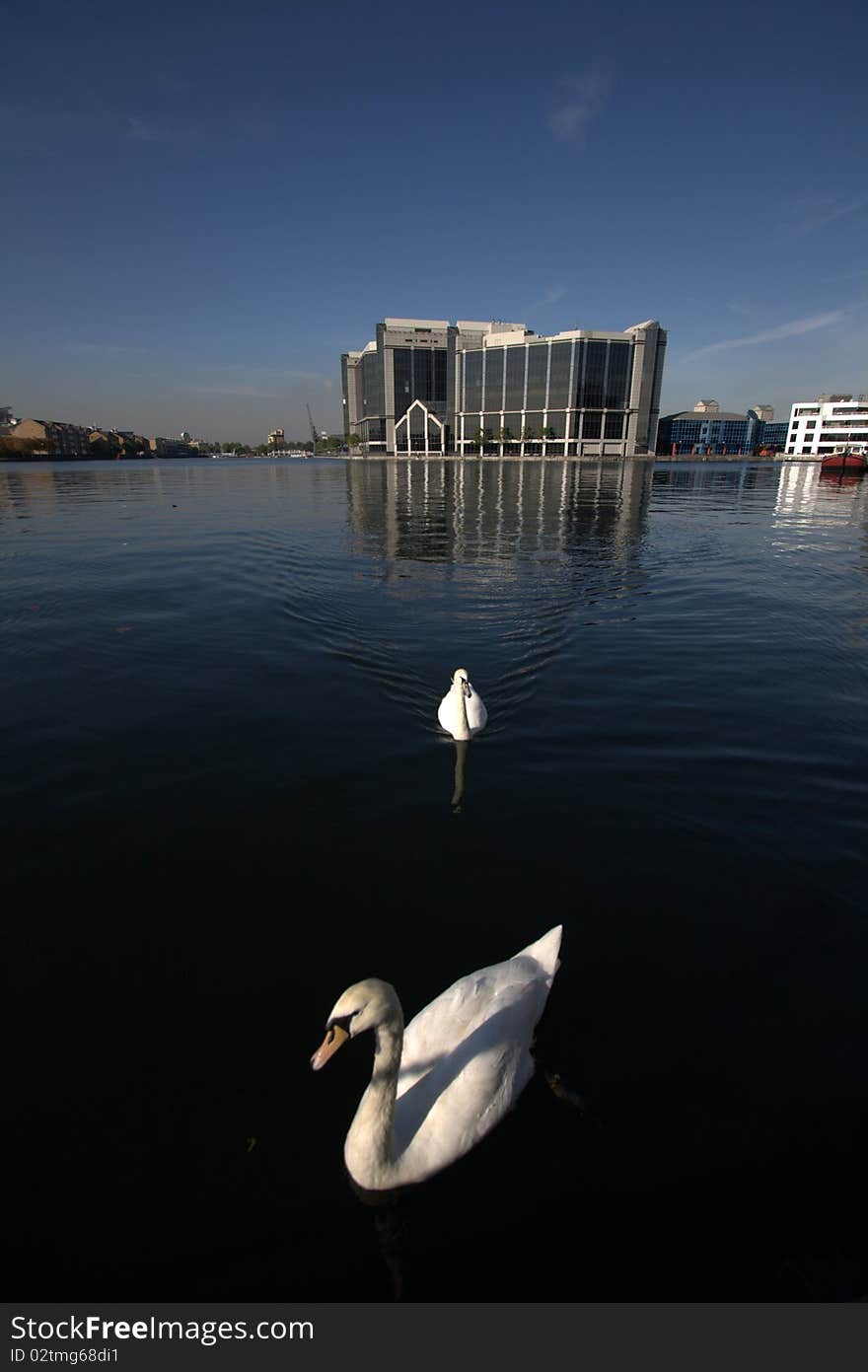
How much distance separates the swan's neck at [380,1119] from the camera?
4.16 meters

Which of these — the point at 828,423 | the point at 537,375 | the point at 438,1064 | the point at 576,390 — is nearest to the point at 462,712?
the point at 438,1064

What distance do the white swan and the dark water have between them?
0.36 m

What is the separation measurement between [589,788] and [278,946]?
5139 mm

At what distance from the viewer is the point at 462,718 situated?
10.6 meters

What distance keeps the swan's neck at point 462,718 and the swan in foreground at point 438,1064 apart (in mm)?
5348

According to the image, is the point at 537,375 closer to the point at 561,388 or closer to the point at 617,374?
the point at 561,388

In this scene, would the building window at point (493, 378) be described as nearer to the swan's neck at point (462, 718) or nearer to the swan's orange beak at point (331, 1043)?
Answer: the swan's neck at point (462, 718)

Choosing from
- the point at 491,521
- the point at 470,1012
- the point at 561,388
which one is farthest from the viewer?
the point at 561,388

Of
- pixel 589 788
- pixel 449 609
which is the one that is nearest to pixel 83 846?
pixel 589 788

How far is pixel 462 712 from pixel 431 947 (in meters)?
4.96

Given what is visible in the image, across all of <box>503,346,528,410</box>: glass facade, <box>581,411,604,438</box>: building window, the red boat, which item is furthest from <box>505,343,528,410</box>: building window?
the red boat

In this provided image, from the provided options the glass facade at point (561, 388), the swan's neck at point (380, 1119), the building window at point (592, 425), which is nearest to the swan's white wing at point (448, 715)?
the swan's neck at point (380, 1119)

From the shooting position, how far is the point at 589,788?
9.22 m

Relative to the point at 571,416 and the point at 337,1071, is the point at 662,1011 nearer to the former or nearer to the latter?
the point at 337,1071
